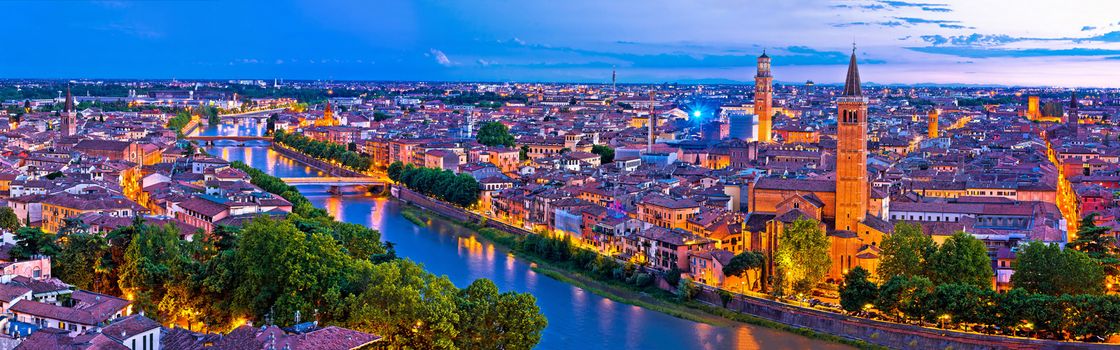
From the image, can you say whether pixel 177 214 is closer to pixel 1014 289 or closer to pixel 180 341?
pixel 180 341

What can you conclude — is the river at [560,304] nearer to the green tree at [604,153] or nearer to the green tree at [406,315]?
the green tree at [406,315]

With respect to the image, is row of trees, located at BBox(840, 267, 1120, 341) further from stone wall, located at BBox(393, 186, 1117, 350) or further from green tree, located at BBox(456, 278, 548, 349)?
green tree, located at BBox(456, 278, 548, 349)

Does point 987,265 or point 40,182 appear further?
point 40,182

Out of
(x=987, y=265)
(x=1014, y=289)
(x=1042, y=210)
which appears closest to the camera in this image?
(x=1014, y=289)

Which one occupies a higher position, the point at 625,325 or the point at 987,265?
the point at 987,265

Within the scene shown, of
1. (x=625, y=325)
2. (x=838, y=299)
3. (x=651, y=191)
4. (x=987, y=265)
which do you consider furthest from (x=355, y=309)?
(x=651, y=191)

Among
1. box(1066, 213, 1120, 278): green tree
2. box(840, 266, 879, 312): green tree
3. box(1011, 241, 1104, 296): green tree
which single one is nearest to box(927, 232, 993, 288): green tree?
box(1011, 241, 1104, 296): green tree

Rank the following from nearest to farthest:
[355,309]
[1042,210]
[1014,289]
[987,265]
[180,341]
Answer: [180,341] → [355,309] → [1014,289] → [987,265] → [1042,210]
